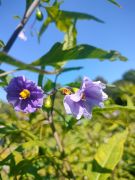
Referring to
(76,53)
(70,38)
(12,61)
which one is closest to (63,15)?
(70,38)

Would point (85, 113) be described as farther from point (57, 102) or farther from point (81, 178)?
point (81, 178)

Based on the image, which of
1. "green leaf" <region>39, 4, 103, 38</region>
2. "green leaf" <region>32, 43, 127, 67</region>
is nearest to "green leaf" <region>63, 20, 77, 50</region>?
"green leaf" <region>39, 4, 103, 38</region>

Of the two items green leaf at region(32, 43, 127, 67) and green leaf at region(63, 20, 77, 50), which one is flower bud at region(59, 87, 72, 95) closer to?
green leaf at region(63, 20, 77, 50)

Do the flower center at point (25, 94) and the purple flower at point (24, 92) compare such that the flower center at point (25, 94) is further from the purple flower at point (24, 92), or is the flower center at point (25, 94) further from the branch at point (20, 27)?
the branch at point (20, 27)

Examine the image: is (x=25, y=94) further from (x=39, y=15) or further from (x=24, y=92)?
(x=39, y=15)

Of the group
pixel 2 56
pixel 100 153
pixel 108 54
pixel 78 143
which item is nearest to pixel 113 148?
pixel 100 153

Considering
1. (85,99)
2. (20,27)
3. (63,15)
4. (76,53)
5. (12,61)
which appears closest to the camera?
(12,61)

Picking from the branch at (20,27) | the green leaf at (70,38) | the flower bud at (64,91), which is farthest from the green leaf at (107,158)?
the branch at (20,27)

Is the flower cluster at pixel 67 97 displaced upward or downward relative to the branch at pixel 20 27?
downward
